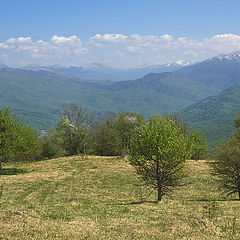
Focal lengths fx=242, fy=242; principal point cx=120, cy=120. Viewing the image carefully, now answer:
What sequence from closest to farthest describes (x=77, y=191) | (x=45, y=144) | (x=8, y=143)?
(x=77, y=191) < (x=8, y=143) < (x=45, y=144)

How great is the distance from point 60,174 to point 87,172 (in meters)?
4.96

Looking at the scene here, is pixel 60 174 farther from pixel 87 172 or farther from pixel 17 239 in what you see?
pixel 17 239

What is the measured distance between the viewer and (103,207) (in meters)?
22.5

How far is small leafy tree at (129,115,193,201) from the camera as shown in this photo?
25.0m

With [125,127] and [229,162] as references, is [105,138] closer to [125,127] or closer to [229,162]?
[125,127]

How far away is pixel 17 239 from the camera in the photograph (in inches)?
450

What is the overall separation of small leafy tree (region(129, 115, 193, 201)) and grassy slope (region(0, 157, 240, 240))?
3127 mm

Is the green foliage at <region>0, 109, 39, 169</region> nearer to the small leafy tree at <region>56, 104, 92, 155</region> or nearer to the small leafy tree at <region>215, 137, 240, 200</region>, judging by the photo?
the small leafy tree at <region>56, 104, 92, 155</region>

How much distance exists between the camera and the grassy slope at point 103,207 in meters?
13.0

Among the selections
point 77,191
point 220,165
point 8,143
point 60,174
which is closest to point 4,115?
point 8,143

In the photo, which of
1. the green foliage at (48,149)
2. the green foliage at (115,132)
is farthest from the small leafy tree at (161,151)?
the green foliage at (48,149)

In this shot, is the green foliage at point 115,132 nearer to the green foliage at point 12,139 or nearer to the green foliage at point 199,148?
the green foliage at point 199,148

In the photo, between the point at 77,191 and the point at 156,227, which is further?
the point at 77,191

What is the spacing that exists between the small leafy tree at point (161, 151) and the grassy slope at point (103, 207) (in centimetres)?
313
